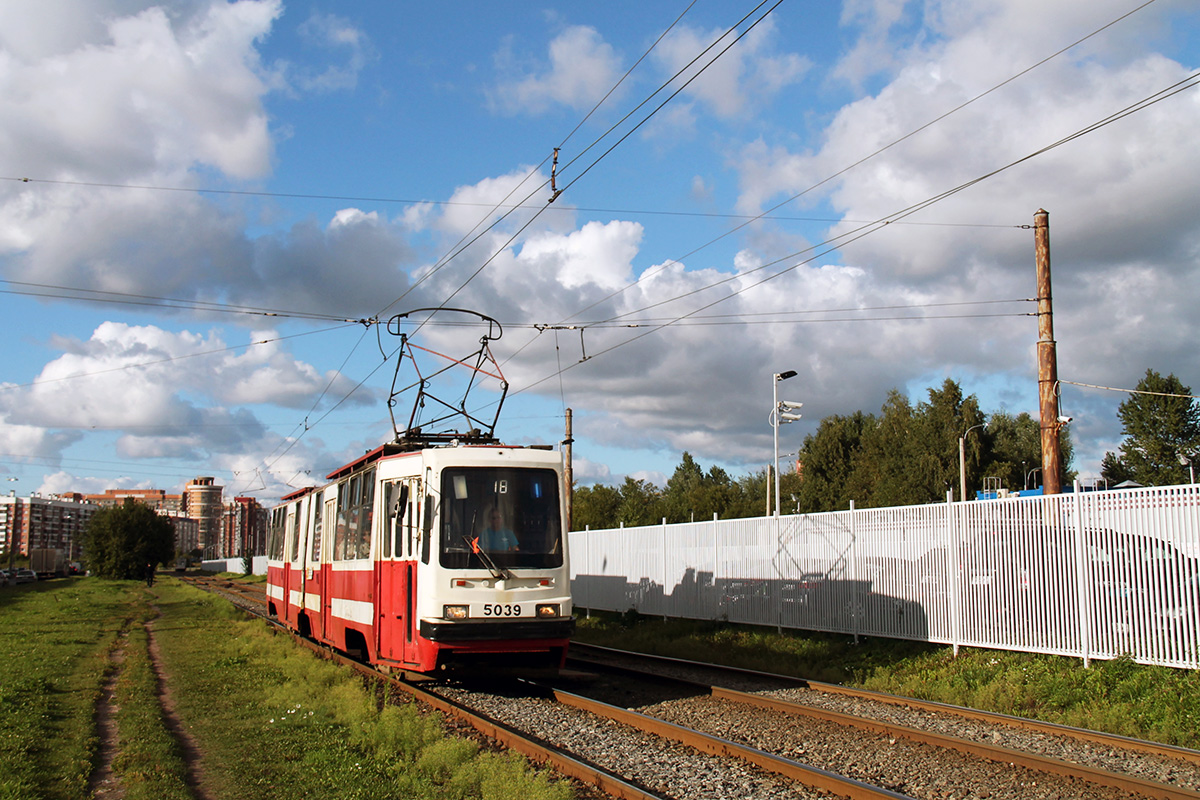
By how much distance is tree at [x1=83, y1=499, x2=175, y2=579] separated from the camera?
93938 mm

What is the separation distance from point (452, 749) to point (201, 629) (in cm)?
1897

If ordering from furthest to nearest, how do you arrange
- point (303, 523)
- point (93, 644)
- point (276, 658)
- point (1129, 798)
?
point (93, 644) → point (303, 523) → point (276, 658) → point (1129, 798)

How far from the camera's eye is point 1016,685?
11664mm

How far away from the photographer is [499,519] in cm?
1189

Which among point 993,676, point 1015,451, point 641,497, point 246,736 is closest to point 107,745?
point 246,736

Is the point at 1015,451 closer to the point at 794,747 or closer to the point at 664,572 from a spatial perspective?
the point at 664,572

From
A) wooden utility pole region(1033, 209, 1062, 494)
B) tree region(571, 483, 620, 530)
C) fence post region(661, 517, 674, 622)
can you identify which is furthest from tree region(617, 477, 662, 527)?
wooden utility pole region(1033, 209, 1062, 494)

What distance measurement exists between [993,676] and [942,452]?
162ft

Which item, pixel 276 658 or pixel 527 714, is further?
pixel 276 658

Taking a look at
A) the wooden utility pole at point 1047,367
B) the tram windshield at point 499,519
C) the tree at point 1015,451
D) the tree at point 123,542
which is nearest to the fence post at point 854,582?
the wooden utility pole at point 1047,367

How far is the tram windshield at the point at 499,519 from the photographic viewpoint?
11.6 metres

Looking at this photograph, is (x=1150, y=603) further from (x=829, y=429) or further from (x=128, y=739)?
(x=829, y=429)

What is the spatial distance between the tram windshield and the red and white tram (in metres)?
0.01

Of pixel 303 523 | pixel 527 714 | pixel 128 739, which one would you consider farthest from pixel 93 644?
pixel 527 714
